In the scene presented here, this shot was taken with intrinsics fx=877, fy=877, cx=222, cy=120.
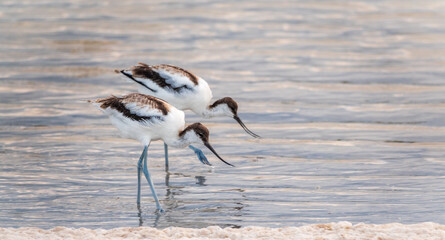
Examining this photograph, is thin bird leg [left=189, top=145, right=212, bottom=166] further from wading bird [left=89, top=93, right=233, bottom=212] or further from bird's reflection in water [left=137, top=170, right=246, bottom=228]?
wading bird [left=89, top=93, right=233, bottom=212]

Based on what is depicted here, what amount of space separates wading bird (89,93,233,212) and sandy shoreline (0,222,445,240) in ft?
4.42

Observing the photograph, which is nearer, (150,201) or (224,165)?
(150,201)

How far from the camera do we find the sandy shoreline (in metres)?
6.60

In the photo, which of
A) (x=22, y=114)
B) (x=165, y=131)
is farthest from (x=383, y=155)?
(x=22, y=114)

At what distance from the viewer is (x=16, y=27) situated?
1841 centimetres

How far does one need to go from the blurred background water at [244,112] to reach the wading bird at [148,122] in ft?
1.73

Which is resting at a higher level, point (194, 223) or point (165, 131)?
point (165, 131)

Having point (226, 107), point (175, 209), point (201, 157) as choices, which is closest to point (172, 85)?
point (226, 107)

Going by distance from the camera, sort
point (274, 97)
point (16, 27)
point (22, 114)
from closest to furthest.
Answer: point (22, 114), point (274, 97), point (16, 27)

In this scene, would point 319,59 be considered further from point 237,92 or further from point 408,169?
point 408,169

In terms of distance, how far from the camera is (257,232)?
22.5ft

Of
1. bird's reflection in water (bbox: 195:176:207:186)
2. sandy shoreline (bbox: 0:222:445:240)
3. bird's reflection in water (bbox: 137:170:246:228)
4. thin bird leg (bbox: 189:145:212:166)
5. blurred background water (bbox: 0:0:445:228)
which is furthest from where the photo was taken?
thin bird leg (bbox: 189:145:212:166)

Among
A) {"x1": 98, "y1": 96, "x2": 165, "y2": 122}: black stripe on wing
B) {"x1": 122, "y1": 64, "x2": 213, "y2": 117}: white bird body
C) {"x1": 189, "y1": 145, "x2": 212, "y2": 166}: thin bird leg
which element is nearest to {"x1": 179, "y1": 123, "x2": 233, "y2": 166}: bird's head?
{"x1": 98, "y1": 96, "x2": 165, "y2": 122}: black stripe on wing

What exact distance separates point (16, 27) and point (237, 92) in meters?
7.08
